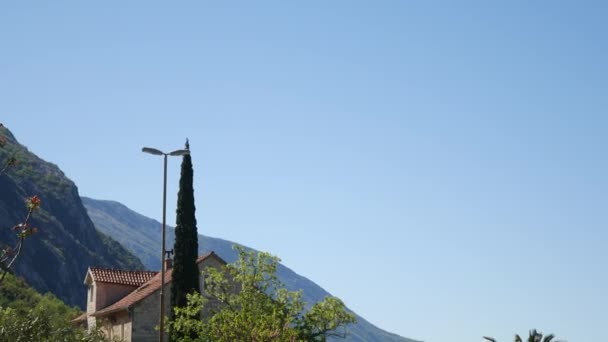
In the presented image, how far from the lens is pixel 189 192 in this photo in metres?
51.2

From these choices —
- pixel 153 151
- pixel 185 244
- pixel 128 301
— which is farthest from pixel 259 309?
pixel 128 301

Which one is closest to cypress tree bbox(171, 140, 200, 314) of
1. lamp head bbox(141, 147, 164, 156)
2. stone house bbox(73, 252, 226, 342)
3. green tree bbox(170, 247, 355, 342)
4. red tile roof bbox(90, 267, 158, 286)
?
green tree bbox(170, 247, 355, 342)

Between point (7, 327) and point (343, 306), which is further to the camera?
point (343, 306)

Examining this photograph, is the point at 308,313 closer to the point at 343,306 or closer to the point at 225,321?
the point at 343,306

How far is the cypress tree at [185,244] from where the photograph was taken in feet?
159

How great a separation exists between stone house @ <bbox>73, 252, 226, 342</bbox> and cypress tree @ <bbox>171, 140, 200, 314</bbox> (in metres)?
1.71

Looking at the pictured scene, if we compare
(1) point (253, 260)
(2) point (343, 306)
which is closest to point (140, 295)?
(1) point (253, 260)

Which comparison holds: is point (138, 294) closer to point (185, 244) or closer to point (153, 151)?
point (185, 244)

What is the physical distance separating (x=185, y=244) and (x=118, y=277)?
1328 cm

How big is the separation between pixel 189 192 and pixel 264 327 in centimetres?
1405

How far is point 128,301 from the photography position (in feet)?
182

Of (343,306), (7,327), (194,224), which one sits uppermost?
(194,224)

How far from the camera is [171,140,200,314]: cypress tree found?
1906 inches

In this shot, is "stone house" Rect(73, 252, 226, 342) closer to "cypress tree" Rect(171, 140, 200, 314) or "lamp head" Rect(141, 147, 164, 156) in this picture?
"cypress tree" Rect(171, 140, 200, 314)
